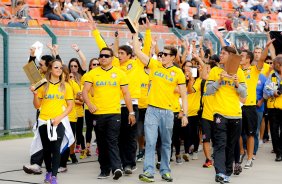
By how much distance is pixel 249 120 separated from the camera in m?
13.1

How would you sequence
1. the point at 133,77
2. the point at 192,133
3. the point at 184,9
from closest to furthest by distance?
the point at 133,77, the point at 192,133, the point at 184,9

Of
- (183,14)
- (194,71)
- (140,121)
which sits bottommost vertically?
(140,121)

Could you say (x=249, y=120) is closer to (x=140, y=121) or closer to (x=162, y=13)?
(x=140, y=121)

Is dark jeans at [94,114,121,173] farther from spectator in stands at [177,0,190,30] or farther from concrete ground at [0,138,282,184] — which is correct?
spectator in stands at [177,0,190,30]

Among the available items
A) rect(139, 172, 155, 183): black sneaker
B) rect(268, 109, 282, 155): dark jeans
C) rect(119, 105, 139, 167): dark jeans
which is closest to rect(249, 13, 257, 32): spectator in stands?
rect(268, 109, 282, 155): dark jeans

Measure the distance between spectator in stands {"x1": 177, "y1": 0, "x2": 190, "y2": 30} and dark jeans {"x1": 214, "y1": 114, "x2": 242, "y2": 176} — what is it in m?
15.9

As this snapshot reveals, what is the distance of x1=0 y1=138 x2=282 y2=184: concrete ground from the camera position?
11.6 meters

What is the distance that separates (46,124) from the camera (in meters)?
11.0

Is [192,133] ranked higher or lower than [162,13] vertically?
lower

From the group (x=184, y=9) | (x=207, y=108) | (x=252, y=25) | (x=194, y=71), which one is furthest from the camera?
(x=252, y=25)

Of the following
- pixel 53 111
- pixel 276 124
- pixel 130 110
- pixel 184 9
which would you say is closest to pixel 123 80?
pixel 130 110

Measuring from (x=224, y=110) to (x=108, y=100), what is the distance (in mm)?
1723

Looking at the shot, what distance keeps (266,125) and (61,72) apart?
672cm

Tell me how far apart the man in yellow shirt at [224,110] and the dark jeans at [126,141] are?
1.54 m
